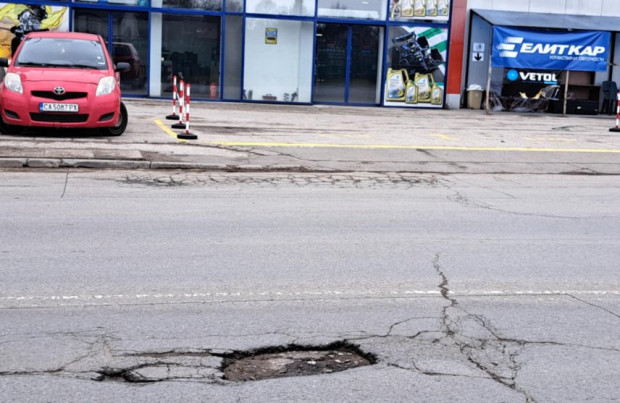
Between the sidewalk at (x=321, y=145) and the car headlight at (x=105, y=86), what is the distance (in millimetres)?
873

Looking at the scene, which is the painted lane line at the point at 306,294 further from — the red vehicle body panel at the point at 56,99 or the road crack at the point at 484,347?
the red vehicle body panel at the point at 56,99

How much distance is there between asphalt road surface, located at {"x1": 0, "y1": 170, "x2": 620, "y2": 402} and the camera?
5.11 meters

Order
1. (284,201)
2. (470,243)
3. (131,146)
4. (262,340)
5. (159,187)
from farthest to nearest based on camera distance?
(131,146) < (159,187) < (284,201) < (470,243) < (262,340)

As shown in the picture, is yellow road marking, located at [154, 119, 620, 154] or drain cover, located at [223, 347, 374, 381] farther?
yellow road marking, located at [154, 119, 620, 154]

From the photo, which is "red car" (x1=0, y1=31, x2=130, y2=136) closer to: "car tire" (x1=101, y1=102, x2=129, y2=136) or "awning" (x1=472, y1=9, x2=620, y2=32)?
"car tire" (x1=101, y1=102, x2=129, y2=136)

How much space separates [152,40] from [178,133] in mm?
9703

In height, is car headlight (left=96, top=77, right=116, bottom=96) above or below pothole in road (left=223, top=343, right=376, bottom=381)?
above

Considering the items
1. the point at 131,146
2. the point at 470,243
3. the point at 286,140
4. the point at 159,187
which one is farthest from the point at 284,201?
the point at 286,140

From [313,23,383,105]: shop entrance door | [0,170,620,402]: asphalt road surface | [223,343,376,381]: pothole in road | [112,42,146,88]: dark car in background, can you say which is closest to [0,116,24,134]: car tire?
→ [0,170,620,402]: asphalt road surface

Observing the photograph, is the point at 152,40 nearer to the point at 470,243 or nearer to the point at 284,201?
the point at 284,201

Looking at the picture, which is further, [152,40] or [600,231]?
[152,40]

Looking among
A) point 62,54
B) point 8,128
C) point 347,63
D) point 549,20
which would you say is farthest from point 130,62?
point 549,20

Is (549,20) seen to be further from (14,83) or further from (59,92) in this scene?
(14,83)

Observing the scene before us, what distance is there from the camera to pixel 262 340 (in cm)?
575
